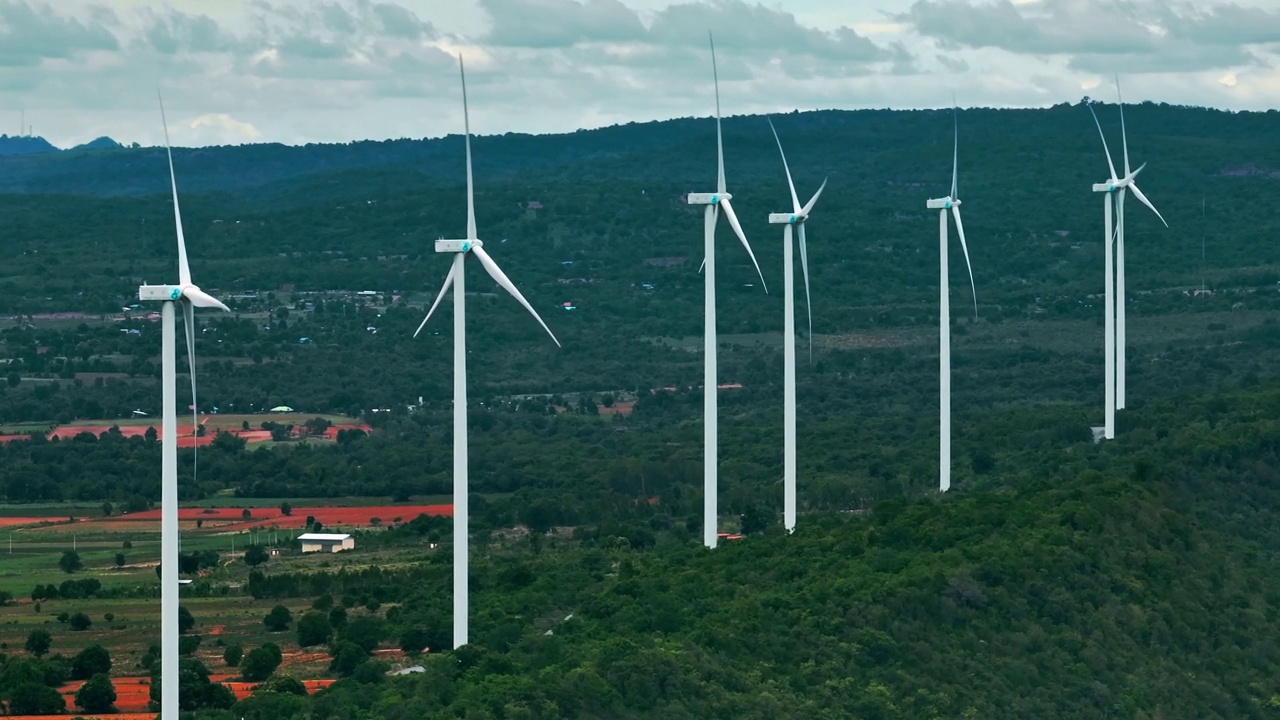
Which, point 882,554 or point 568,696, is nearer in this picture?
point 568,696

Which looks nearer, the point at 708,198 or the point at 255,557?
the point at 708,198

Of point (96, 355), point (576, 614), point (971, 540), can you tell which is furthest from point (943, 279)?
point (96, 355)

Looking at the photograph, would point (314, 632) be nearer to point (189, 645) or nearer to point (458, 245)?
point (189, 645)

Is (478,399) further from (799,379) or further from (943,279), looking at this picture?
(943,279)

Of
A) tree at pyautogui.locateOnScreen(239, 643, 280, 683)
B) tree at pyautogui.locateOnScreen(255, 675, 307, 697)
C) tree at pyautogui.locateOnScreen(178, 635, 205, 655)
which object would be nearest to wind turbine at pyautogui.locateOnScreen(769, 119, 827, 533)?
tree at pyautogui.locateOnScreen(239, 643, 280, 683)

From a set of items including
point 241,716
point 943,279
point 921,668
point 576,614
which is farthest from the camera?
point 943,279

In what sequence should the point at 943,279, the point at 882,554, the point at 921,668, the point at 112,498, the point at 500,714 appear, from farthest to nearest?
the point at 112,498 < the point at 943,279 < the point at 882,554 < the point at 921,668 < the point at 500,714

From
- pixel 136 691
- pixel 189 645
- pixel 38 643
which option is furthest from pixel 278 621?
pixel 136 691
